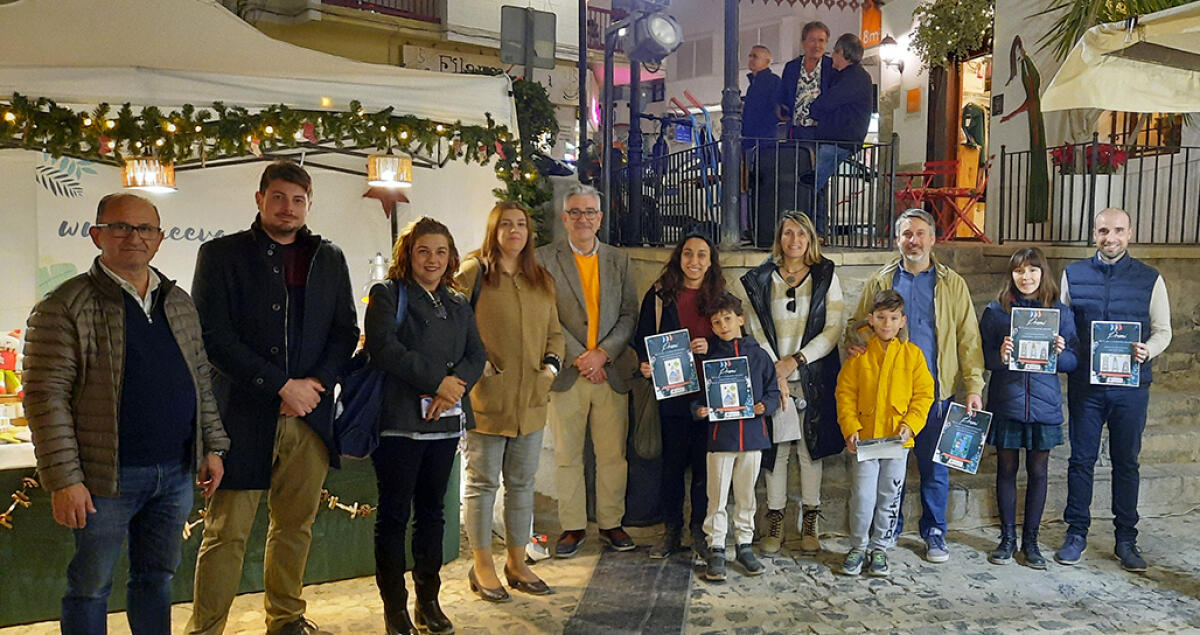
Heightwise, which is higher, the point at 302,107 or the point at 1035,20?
the point at 1035,20

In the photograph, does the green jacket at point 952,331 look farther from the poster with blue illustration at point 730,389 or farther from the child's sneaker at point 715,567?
the child's sneaker at point 715,567

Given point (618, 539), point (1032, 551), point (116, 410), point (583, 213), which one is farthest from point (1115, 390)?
point (116, 410)

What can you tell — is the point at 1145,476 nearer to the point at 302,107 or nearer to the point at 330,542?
the point at 330,542

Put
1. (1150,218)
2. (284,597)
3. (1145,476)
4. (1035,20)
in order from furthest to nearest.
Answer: (1035,20)
(1150,218)
(1145,476)
(284,597)

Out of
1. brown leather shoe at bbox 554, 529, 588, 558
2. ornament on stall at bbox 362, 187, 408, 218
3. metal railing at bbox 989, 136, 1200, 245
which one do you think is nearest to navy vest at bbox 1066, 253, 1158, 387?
brown leather shoe at bbox 554, 529, 588, 558

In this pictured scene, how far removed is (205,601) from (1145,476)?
18.8ft

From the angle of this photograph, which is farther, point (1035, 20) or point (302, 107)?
point (1035, 20)

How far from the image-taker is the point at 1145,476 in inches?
237

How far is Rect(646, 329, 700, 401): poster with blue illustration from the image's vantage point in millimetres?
4820

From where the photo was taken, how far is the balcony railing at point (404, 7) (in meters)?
17.6

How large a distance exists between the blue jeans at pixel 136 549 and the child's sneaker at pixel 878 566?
3.43 meters

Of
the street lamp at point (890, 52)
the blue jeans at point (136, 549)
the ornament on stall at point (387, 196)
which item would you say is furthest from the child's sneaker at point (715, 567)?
the street lamp at point (890, 52)

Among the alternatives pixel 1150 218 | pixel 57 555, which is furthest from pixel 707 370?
pixel 1150 218

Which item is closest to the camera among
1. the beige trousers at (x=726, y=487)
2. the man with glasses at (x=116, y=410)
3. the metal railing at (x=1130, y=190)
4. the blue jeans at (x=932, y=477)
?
the man with glasses at (x=116, y=410)
